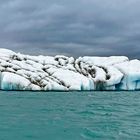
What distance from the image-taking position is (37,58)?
181ft

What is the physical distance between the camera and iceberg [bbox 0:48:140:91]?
153 feet

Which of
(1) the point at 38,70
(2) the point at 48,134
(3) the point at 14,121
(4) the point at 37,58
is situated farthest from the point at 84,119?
(4) the point at 37,58

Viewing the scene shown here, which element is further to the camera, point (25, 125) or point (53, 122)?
point (53, 122)

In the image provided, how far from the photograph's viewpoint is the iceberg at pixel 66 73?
46.5 m

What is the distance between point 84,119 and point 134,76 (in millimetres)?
35462

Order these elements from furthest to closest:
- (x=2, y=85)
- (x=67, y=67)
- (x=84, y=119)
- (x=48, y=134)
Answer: (x=67, y=67), (x=2, y=85), (x=84, y=119), (x=48, y=134)

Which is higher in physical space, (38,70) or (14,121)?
(38,70)

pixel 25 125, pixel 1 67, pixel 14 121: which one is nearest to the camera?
pixel 25 125

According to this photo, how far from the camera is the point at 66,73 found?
49969 mm

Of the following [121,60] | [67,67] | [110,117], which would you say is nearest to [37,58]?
[67,67]

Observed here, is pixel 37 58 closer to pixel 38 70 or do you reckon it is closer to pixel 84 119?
pixel 38 70

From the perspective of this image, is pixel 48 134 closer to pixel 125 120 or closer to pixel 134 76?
pixel 125 120

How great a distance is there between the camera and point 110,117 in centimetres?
1627

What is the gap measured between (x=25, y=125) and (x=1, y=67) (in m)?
36.5
